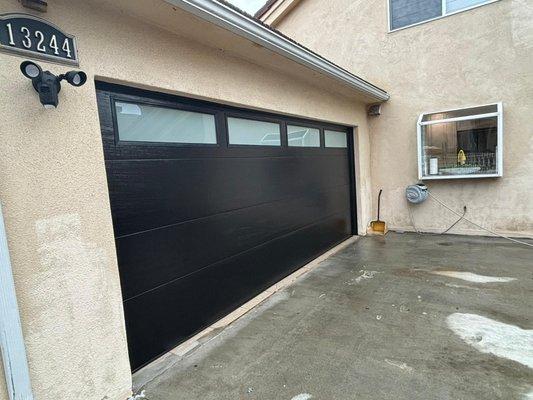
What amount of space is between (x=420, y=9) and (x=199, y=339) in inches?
278

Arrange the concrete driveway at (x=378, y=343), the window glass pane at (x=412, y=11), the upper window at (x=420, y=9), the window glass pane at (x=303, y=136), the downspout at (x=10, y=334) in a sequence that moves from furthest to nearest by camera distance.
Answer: the window glass pane at (x=412, y=11), the upper window at (x=420, y=9), the window glass pane at (x=303, y=136), the concrete driveway at (x=378, y=343), the downspout at (x=10, y=334)

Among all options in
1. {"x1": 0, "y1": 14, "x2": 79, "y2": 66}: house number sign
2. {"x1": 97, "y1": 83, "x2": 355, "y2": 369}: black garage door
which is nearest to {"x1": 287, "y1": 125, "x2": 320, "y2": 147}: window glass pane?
{"x1": 97, "y1": 83, "x2": 355, "y2": 369}: black garage door

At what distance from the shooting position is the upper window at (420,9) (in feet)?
18.2

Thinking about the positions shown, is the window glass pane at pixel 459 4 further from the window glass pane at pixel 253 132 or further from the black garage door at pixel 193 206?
the window glass pane at pixel 253 132

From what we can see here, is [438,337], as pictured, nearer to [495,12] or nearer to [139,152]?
[139,152]

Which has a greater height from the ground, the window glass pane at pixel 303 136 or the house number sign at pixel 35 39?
the house number sign at pixel 35 39

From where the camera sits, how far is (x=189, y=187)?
2.90 m

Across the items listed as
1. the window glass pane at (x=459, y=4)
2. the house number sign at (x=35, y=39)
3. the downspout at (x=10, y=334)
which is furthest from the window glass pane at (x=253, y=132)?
the window glass pane at (x=459, y=4)

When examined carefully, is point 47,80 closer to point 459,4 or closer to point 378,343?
point 378,343

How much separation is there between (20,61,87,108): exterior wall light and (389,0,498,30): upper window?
6544 mm

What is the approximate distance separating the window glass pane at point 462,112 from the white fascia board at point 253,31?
105 inches

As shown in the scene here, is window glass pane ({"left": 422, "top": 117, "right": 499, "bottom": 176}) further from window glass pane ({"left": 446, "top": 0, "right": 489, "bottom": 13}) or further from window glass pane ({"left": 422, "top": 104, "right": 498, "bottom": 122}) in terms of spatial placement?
window glass pane ({"left": 446, "top": 0, "right": 489, "bottom": 13})

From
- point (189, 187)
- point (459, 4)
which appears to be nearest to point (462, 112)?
point (459, 4)

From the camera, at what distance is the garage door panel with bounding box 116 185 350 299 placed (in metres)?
2.44
